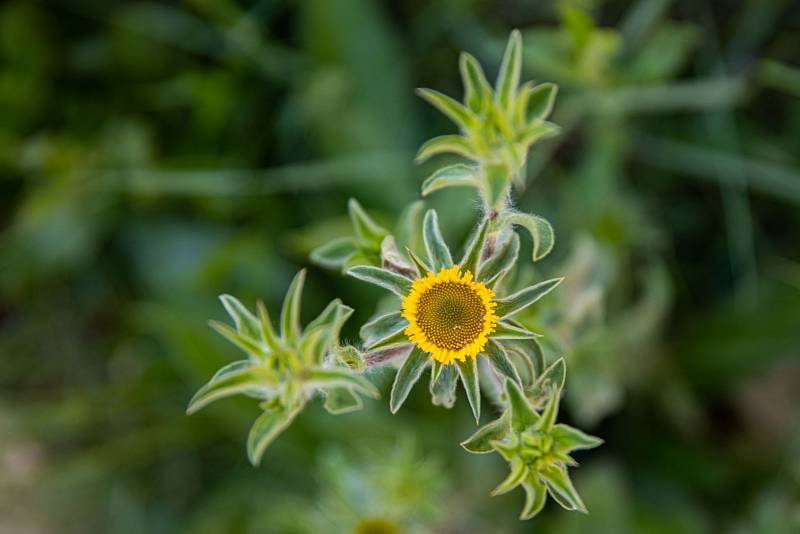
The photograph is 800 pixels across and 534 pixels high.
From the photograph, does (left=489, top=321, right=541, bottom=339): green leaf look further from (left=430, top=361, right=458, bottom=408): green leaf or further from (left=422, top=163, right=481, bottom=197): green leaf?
(left=422, top=163, right=481, bottom=197): green leaf

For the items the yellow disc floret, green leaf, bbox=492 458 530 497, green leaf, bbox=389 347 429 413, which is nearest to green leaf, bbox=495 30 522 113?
the yellow disc floret

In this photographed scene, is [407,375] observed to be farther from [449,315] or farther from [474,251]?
[474,251]

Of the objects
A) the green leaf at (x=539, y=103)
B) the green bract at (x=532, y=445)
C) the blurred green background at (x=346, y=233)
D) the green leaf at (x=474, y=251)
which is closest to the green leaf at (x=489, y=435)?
the green bract at (x=532, y=445)

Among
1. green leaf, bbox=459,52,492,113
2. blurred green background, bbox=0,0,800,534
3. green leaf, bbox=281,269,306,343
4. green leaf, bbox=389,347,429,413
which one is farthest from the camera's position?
blurred green background, bbox=0,0,800,534

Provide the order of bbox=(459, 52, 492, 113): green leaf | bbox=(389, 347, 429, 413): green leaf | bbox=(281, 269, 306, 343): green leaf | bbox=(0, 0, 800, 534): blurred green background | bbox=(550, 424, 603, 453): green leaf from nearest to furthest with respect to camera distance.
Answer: bbox=(389, 347, 429, 413): green leaf, bbox=(550, 424, 603, 453): green leaf, bbox=(281, 269, 306, 343): green leaf, bbox=(459, 52, 492, 113): green leaf, bbox=(0, 0, 800, 534): blurred green background

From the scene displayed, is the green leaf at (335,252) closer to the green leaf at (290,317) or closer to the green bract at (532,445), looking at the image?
the green leaf at (290,317)

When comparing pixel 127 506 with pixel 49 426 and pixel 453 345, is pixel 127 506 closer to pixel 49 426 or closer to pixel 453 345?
pixel 49 426

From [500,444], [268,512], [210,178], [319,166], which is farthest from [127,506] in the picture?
[500,444]
